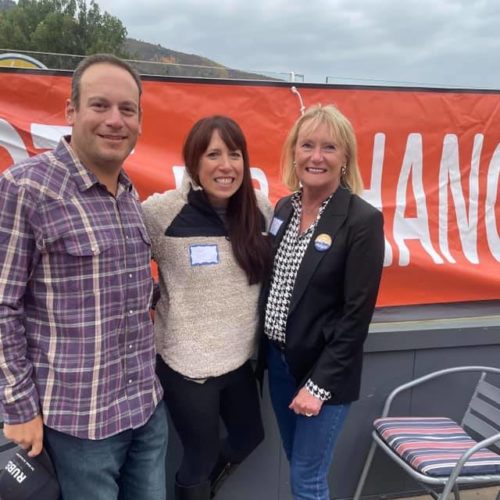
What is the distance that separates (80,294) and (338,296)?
0.84m

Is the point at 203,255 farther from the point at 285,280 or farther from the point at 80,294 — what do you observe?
the point at 80,294

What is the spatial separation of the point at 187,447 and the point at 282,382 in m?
0.42

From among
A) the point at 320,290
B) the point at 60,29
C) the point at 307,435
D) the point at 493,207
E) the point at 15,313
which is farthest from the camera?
the point at 60,29

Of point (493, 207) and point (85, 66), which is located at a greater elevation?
point (85, 66)

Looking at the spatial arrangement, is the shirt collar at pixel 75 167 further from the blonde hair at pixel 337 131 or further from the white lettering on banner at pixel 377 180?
the white lettering on banner at pixel 377 180

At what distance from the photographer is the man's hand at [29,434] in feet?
4.60

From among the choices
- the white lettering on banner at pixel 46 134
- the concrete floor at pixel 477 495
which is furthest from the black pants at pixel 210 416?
the concrete floor at pixel 477 495

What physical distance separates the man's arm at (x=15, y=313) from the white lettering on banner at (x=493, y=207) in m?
2.39

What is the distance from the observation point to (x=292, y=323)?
1.84 metres

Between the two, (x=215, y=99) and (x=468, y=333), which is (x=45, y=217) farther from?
(x=468, y=333)

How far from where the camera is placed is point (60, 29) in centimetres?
3194

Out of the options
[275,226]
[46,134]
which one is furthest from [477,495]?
[46,134]

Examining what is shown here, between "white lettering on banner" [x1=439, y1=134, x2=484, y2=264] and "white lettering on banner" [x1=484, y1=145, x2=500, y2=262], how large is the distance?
0.07m

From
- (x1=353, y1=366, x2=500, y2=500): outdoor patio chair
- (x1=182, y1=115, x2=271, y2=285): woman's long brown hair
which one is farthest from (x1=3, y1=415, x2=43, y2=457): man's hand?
(x1=353, y1=366, x2=500, y2=500): outdoor patio chair
